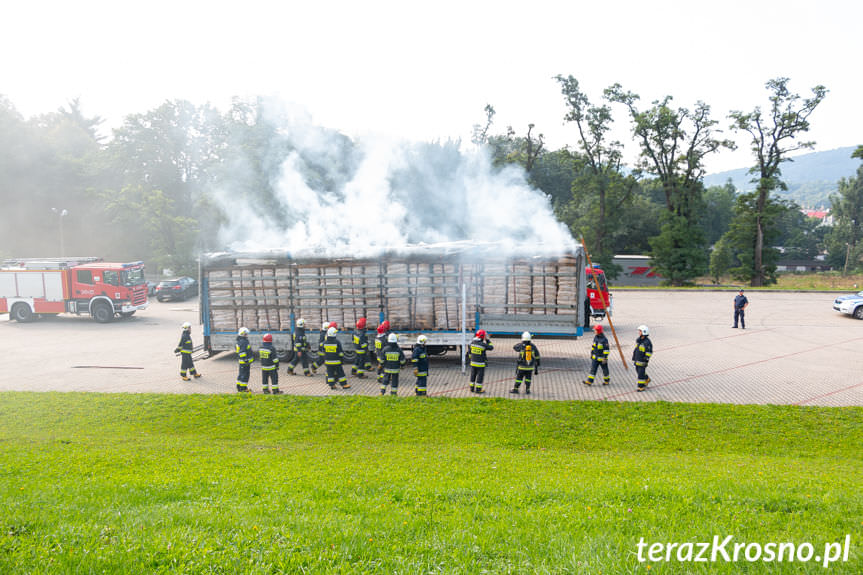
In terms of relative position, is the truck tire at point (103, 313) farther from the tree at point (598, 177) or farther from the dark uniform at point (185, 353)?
the tree at point (598, 177)

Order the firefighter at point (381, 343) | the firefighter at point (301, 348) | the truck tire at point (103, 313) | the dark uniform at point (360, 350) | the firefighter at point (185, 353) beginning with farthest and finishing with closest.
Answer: the truck tire at point (103, 313) → the firefighter at point (301, 348) → the dark uniform at point (360, 350) → the firefighter at point (185, 353) → the firefighter at point (381, 343)

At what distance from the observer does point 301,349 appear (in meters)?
15.8

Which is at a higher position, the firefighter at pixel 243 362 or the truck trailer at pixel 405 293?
the truck trailer at pixel 405 293

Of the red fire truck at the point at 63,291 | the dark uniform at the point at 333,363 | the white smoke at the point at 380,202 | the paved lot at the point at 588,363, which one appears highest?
the white smoke at the point at 380,202

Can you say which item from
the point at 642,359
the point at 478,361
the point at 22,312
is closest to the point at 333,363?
the point at 478,361

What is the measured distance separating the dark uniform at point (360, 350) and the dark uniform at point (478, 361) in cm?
353

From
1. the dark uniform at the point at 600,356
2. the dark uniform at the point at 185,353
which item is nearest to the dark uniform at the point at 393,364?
the dark uniform at the point at 600,356

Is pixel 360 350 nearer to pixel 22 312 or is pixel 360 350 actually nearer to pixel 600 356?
pixel 600 356

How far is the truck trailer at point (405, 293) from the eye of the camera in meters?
16.0

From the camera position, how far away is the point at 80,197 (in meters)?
58.7

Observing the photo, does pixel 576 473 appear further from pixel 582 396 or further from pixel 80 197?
pixel 80 197

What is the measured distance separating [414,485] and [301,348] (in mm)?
9820

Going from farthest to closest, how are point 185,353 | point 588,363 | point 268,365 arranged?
point 588,363 < point 185,353 < point 268,365

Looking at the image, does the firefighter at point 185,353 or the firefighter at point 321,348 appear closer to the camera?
the firefighter at point 185,353
